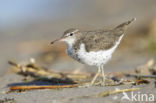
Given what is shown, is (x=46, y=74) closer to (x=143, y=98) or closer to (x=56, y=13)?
(x=143, y=98)

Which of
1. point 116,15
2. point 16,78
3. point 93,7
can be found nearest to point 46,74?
point 16,78

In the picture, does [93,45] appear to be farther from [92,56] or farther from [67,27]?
[67,27]

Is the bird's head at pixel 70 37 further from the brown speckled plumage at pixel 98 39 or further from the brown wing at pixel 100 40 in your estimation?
the brown wing at pixel 100 40

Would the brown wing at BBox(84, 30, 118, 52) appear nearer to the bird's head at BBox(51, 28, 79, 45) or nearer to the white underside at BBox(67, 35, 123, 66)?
the white underside at BBox(67, 35, 123, 66)

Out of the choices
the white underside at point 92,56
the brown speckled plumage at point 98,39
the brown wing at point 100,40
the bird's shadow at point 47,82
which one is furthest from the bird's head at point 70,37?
the bird's shadow at point 47,82

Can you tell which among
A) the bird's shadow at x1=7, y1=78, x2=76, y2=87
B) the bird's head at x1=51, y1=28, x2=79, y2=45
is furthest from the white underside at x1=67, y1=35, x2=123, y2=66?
the bird's shadow at x1=7, y1=78, x2=76, y2=87
